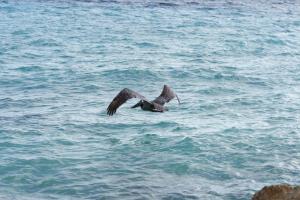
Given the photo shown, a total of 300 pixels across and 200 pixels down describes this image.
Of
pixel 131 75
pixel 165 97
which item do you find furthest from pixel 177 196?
pixel 131 75

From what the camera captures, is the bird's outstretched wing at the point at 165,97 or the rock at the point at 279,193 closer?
the rock at the point at 279,193

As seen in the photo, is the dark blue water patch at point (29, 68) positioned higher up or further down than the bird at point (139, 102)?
further down

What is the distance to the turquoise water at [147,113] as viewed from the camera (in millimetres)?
12805

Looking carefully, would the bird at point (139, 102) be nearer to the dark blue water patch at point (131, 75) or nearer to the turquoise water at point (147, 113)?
the turquoise water at point (147, 113)

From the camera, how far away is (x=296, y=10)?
116 feet

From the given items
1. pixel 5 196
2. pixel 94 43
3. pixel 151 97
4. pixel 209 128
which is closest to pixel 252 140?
pixel 209 128

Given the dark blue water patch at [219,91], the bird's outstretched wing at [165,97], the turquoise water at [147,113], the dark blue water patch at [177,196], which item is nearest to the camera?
the dark blue water patch at [177,196]

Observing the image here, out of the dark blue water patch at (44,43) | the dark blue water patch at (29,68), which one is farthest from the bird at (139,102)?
the dark blue water patch at (44,43)

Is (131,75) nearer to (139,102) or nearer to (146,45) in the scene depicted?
(146,45)

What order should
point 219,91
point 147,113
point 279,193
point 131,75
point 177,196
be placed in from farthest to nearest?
1. point 131,75
2. point 219,91
3. point 147,113
4. point 177,196
5. point 279,193

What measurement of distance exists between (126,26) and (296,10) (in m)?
10.4

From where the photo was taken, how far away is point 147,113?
691 inches

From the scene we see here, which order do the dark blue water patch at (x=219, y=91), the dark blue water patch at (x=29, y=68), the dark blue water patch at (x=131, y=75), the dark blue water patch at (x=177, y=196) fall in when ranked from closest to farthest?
1. the dark blue water patch at (x=177, y=196)
2. the dark blue water patch at (x=219, y=91)
3. the dark blue water patch at (x=131, y=75)
4. the dark blue water patch at (x=29, y=68)

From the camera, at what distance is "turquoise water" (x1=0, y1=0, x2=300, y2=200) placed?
1280cm
